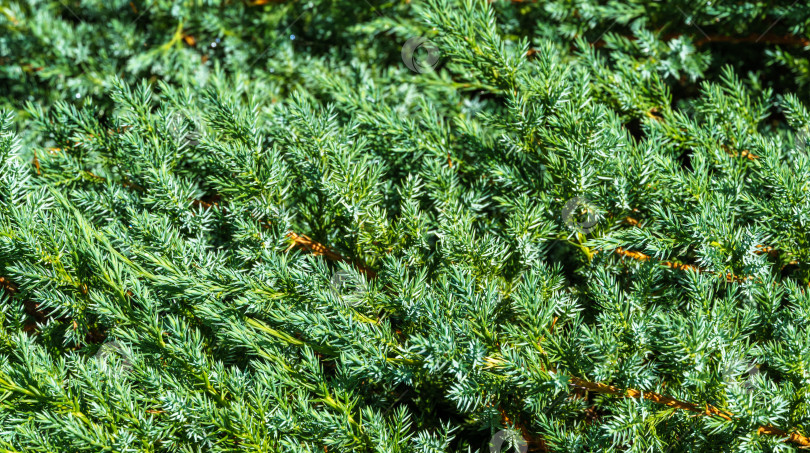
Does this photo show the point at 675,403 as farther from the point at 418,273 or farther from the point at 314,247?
the point at 314,247

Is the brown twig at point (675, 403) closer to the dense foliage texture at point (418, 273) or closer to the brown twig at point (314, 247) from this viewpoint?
the dense foliage texture at point (418, 273)

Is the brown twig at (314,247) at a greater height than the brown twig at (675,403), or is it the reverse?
the brown twig at (314,247)

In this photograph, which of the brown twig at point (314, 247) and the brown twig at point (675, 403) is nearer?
the brown twig at point (675, 403)

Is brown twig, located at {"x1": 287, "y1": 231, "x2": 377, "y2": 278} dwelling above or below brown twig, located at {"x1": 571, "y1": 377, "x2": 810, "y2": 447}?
above

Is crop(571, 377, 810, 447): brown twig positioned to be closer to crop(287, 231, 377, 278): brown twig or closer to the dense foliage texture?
the dense foliage texture

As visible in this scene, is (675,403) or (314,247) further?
(314,247)

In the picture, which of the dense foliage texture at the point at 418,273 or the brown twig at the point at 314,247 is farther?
the brown twig at the point at 314,247

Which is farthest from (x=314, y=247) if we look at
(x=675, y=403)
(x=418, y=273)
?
(x=675, y=403)

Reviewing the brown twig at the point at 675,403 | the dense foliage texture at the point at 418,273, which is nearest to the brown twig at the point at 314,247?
the dense foliage texture at the point at 418,273

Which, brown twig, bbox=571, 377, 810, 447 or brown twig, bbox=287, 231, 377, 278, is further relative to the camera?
brown twig, bbox=287, 231, 377, 278

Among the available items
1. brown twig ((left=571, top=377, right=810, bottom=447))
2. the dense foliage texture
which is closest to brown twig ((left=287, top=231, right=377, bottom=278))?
the dense foliage texture
